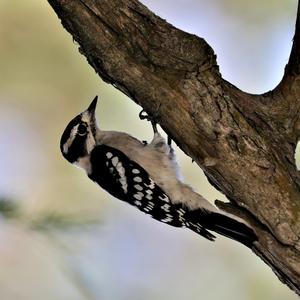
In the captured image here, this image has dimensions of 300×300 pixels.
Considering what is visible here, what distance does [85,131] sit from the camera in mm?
1744

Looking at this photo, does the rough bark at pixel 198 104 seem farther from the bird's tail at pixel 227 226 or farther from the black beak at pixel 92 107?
the black beak at pixel 92 107

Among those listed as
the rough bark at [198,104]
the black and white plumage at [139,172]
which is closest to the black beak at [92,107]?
the black and white plumage at [139,172]

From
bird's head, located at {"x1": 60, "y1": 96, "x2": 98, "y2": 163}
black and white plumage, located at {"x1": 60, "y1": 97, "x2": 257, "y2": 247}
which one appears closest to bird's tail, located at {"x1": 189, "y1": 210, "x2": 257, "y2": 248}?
black and white plumage, located at {"x1": 60, "y1": 97, "x2": 257, "y2": 247}

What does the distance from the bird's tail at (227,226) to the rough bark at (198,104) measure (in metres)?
0.03

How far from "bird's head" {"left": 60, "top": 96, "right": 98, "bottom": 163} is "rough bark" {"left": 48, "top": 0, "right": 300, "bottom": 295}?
1.55 feet

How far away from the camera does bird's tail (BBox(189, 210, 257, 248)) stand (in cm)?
130

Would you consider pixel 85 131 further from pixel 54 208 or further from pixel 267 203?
pixel 267 203

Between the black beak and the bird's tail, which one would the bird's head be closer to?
the black beak

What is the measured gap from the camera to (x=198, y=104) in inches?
49.1

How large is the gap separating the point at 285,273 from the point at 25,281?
2.82ft

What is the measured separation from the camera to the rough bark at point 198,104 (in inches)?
49.2

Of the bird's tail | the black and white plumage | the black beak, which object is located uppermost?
the black beak

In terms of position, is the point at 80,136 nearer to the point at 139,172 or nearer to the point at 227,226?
the point at 139,172

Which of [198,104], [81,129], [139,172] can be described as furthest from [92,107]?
[198,104]
